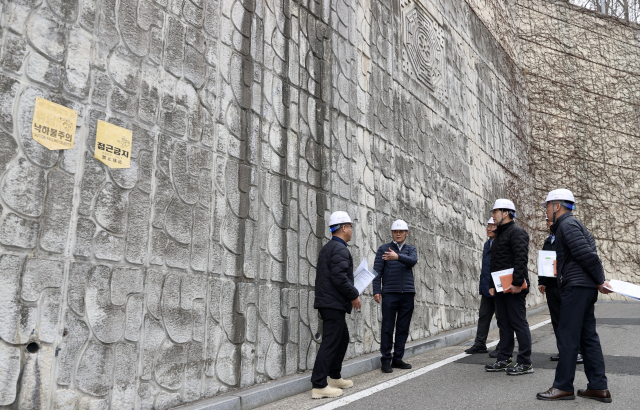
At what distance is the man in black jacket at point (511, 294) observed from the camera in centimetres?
646

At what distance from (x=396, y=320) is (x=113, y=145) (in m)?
4.34

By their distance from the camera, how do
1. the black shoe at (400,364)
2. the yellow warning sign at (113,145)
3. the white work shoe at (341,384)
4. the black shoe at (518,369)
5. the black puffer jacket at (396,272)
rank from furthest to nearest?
A: the black puffer jacket at (396,272) < the black shoe at (400,364) < the black shoe at (518,369) < the white work shoe at (341,384) < the yellow warning sign at (113,145)

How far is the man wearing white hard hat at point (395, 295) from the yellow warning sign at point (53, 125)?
4.18 metres

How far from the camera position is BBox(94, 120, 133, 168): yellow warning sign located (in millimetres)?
4747

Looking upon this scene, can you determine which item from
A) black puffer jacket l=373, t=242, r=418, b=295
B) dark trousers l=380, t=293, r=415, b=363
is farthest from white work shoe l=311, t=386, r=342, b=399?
black puffer jacket l=373, t=242, r=418, b=295

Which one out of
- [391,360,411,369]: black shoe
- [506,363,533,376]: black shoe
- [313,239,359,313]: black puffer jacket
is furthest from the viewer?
[391,360,411,369]: black shoe

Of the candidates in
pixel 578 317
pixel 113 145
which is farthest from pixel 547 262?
pixel 113 145

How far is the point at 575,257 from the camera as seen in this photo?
532cm

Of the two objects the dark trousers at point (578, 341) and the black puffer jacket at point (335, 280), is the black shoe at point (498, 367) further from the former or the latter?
the black puffer jacket at point (335, 280)

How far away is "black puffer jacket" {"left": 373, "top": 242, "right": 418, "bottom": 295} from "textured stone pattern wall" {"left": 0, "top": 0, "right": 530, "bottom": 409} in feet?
2.95

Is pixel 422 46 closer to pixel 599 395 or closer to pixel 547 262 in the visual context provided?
pixel 547 262

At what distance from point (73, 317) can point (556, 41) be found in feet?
Answer: 62.7

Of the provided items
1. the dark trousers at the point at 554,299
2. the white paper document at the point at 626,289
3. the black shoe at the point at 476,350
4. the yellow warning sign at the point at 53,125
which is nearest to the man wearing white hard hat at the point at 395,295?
the black shoe at the point at 476,350

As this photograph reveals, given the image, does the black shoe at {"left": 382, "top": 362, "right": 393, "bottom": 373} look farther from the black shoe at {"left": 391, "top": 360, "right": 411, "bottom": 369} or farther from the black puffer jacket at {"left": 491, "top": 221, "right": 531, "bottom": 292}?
the black puffer jacket at {"left": 491, "top": 221, "right": 531, "bottom": 292}
